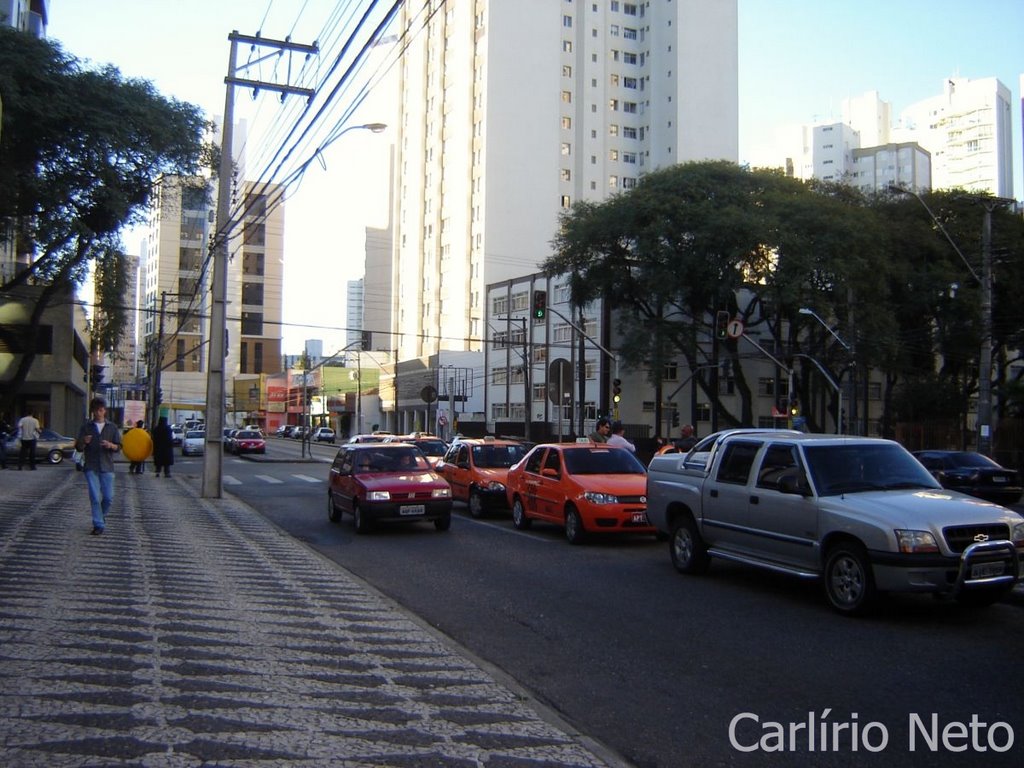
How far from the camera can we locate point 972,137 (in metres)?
144

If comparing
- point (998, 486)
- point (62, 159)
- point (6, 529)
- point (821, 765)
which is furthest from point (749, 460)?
point (998, 486)

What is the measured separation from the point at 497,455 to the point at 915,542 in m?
12.5

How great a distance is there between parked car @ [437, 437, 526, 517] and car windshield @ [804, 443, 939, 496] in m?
9.06

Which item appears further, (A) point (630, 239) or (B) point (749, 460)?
(A) point (630, 239)

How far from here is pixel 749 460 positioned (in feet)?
34.9

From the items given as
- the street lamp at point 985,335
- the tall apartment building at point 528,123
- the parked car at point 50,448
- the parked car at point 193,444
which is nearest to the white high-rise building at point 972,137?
the tall apartment building at point 528,123

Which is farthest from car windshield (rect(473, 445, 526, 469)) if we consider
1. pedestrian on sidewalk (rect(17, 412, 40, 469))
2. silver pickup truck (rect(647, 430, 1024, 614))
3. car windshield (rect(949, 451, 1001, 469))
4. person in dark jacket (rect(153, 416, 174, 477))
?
pedestrian on sidewalk (rect(17, 412, 40, 469))

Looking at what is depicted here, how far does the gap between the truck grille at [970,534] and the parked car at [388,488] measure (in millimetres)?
9163

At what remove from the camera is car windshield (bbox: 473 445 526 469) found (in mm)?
19906

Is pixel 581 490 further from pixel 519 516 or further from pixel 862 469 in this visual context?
pixel 862 469

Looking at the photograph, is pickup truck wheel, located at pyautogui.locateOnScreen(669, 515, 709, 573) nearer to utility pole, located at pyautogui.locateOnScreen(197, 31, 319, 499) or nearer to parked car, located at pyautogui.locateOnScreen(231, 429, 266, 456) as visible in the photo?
utility pole, located at pyautogui.locateOnScreen(197, 31, 319, 499)

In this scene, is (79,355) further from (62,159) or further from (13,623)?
(13,623)

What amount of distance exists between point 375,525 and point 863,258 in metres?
36.3

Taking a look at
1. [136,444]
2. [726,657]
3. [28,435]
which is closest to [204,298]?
[28,435]
